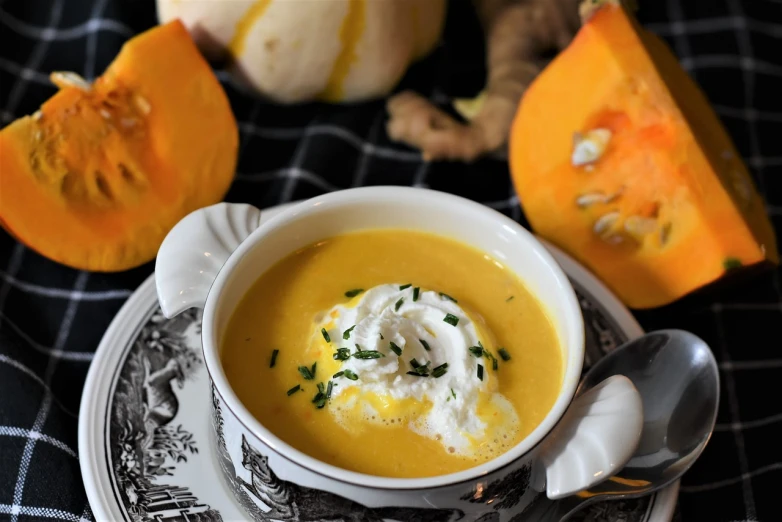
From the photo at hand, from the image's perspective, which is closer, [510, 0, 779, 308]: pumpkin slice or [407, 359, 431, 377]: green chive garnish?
[407, 359, 431, 377]: green chive garnish

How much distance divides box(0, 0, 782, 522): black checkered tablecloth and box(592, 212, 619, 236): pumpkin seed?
165mm

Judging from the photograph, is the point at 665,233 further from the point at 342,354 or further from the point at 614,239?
the point at 342,354

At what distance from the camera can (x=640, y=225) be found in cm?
133

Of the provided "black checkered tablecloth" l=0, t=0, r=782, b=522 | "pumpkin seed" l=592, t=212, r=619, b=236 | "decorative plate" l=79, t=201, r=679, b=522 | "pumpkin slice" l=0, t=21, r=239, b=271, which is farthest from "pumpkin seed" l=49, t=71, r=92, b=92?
"pumpkin seed" l=592, t=212, r=619, b=236

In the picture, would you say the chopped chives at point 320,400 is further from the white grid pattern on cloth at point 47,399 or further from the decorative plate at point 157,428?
the white grid pattern on cloth at point 47,399

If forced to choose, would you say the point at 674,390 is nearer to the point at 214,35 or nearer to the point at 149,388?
the point at 149,388

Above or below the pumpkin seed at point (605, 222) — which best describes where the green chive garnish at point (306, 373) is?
above

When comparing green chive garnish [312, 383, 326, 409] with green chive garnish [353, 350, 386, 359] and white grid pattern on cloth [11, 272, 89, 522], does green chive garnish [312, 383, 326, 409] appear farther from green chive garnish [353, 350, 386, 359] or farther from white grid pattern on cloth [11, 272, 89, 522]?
white grid pattern on cloth [11, 272, 89, 522]

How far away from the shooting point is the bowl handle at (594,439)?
2.74 ft

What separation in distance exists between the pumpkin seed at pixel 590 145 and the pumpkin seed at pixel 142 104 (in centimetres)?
76

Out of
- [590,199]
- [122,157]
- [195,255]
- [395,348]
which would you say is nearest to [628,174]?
[590,199]

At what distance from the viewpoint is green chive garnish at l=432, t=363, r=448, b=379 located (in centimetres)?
92

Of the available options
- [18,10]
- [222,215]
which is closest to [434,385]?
[222,215]

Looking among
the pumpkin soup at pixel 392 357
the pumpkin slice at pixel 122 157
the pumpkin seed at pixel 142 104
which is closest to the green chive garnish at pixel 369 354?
the pumpkin soup at pixel 392 357
